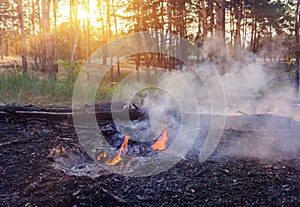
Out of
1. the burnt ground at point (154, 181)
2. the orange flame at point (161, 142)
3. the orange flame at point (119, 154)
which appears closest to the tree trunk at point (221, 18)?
the orange flame at point (161, 142)

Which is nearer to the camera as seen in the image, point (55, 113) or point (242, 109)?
point (55, 113)

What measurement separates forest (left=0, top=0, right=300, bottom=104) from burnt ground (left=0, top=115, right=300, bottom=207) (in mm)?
7626

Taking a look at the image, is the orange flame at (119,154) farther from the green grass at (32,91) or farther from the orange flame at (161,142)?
the green grass at (32,91)

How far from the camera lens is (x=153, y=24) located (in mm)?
19344

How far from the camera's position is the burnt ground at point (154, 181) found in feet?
11.7

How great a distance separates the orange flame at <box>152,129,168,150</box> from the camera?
601 centimetres

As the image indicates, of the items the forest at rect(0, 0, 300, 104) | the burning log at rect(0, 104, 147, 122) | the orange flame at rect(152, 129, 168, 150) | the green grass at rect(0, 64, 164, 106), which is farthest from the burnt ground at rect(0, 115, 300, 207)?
the forest at rect(0, 0, 300, 104)

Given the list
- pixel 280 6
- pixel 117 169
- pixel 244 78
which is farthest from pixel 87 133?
pixel 280 6

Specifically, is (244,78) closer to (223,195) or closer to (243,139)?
(243,139)

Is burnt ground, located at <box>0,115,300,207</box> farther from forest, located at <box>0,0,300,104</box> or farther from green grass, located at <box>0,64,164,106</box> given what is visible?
forest, located at <box>0,0,300,104</box>

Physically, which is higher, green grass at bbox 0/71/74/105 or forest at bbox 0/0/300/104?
forest at bbox 0/0/300/104

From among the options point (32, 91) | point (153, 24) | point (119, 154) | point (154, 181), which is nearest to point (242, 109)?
point (119, 154)

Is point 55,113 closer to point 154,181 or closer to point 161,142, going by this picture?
point 161,142

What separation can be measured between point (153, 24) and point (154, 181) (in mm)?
16472
